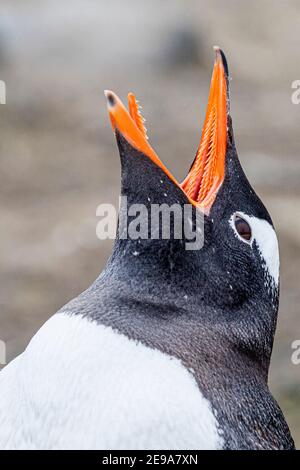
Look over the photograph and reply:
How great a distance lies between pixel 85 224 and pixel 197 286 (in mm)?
4137

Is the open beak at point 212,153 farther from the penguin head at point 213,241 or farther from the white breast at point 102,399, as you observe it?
the white breast at point 102,399

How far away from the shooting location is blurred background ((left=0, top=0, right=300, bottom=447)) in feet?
18.5

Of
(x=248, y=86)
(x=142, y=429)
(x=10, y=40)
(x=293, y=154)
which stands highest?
(x=10, y=40)

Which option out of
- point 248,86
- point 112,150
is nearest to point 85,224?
point 112,150

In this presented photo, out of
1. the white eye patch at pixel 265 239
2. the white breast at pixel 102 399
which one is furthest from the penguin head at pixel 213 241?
the white breast at pixel 102 399

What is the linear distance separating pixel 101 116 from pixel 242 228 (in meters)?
5.58

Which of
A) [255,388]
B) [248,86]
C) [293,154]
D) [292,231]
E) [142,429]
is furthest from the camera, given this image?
[248,86]

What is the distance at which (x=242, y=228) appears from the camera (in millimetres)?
2115

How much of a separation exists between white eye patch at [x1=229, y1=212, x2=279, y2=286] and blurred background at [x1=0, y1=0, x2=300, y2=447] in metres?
2.54

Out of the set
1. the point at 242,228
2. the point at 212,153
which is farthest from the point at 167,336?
the point at 212,153

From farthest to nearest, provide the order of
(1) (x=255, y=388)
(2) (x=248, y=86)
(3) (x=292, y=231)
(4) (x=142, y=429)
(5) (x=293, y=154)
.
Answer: (2) (x=248, y=86) < (5) (x=293, y=154) < (3) (x=292, y=231) < (1) (x=255, y=388) < (4) (x=142, y=429)

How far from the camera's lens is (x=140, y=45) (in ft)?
26.9

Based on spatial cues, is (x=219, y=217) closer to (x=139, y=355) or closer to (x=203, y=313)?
(x=203, y=313)

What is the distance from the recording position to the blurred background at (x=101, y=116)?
5.63 metres
